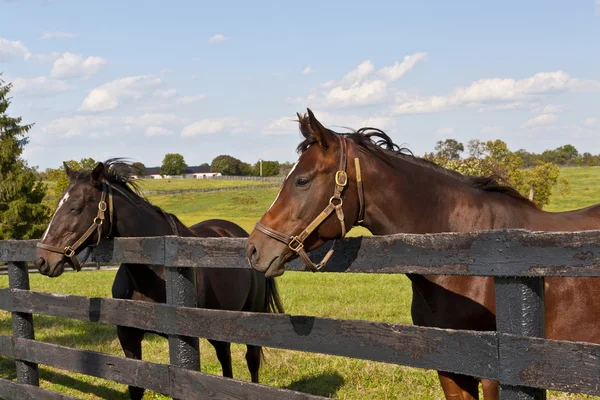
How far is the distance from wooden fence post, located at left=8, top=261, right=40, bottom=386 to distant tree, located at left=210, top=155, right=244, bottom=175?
430 ft

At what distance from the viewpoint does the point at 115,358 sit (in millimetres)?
4953

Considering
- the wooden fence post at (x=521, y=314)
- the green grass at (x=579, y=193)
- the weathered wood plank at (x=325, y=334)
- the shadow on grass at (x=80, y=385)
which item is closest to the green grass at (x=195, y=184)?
the green grass at (x=579, y=193)

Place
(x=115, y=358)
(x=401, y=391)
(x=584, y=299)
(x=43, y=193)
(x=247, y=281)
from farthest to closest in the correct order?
(x=43, y=193) < (x=247, y=281) < (x=401, y=391) < (x=115, y=358) < (x=584, y=299)

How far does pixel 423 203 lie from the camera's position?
12.5 feet

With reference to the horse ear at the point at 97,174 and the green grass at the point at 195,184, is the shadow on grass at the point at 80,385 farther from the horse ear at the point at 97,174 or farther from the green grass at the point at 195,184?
the green grass at the point at 195,184

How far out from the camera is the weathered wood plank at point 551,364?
239 cm

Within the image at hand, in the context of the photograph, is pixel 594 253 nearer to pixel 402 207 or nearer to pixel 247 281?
pixel 402 207

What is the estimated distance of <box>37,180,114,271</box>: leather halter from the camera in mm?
5449

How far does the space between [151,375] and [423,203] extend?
2424mm

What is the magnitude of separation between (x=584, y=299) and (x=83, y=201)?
14.2ft

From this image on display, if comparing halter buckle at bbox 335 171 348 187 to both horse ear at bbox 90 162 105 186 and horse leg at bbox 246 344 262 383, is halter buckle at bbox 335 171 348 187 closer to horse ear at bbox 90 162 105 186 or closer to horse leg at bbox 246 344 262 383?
horse ear at bbox 90 162 105 186

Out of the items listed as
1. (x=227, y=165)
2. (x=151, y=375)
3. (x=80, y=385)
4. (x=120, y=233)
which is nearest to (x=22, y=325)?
(x=120, y=233)

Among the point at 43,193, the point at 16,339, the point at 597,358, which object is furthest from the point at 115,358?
the point at 43,193

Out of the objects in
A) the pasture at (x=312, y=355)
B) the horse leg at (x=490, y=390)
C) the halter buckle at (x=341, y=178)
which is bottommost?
the pasture at (x=312, y=355)
